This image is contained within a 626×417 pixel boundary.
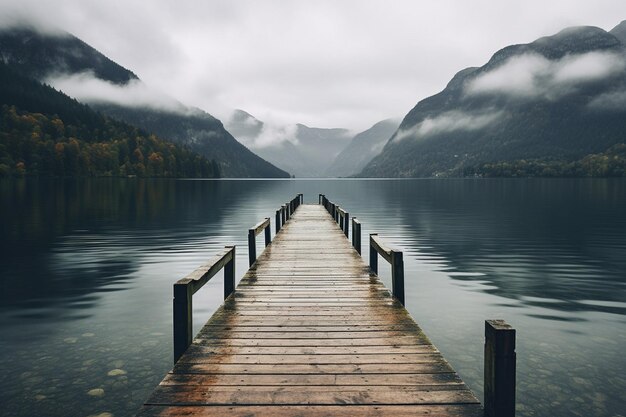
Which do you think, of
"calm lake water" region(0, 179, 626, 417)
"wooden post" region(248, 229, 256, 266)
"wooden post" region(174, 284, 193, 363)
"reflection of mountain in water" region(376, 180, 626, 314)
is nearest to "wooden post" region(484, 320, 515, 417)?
"calm lake water" region(0, 179, 626, 417)

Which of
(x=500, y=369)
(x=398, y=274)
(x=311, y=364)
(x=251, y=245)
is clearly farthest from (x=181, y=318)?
(x=251, y=245)

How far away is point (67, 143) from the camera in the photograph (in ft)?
427

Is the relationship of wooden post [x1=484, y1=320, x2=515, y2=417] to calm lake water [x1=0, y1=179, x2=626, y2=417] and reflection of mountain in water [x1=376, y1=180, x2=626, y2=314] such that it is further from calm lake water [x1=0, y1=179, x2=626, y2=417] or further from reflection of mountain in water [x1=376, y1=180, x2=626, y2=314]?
reflection of mountain in water [x1=376, y1=180, x2=626, y2=314]

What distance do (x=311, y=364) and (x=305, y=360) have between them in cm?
16

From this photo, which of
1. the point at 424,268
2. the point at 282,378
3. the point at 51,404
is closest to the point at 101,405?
the point at 51,404

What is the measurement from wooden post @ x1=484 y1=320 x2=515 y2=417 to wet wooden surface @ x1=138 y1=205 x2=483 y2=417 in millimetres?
262

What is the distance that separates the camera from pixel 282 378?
5.33 metres

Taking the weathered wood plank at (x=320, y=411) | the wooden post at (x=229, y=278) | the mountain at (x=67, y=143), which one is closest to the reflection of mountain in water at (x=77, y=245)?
the wooden post at (x=229, y=278)

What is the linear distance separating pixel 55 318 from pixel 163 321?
2.78 m

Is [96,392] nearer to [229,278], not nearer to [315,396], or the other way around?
[229,278]

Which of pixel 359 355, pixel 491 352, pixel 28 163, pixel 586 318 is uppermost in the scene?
pixel 28 163

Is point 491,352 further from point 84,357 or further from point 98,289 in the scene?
point 98,289

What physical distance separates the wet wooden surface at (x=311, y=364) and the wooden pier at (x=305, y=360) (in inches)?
0.5

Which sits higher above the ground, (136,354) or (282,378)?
(282,378)
